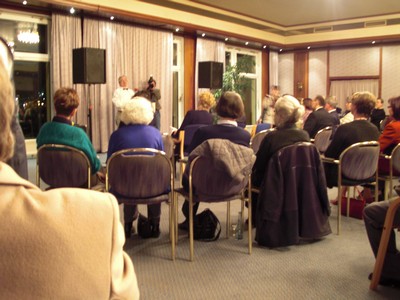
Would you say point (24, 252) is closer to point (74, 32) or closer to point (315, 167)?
point (315, 167)

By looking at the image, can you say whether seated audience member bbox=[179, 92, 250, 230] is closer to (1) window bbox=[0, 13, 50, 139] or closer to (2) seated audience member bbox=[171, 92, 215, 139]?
(2) seated audience member bbox=[171, 92, 215, 139]

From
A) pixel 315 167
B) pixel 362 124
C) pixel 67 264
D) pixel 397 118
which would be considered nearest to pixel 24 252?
pixel 67 264

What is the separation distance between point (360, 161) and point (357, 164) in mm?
37

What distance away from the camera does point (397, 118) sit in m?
4.48

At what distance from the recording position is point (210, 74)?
31.6ft

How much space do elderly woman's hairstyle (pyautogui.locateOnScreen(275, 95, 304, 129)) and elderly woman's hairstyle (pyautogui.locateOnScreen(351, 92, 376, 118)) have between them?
37.5 inches

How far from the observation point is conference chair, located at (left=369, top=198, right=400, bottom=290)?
2590 mm

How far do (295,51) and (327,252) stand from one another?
1149 centimetres

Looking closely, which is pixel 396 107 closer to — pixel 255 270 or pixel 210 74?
pixel 255 270

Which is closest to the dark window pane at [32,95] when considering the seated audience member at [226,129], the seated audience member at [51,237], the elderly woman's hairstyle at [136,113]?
the elderly woman's hairstyle at [136,113]

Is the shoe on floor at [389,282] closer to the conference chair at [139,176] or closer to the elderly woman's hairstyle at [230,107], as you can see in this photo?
the conference chair at [139,176]

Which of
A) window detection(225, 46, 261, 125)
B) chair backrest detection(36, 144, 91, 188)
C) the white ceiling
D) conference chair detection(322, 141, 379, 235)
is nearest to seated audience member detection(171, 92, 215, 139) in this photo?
conference chair detection(322, 141, 379, 235)

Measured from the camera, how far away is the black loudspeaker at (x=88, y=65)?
297 inches

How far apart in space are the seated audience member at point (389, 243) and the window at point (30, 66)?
22.8ft
